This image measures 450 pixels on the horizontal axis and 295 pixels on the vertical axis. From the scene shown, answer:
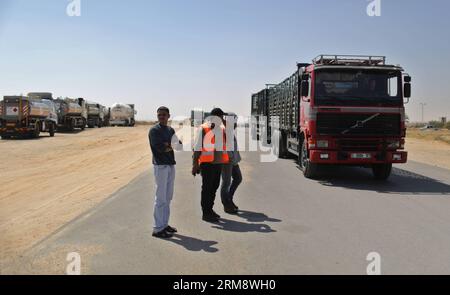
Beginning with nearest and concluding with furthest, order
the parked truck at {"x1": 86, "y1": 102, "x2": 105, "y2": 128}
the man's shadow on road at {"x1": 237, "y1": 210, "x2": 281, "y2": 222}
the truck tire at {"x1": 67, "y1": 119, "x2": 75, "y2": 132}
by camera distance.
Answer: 1. the man's shadow on road at {"x1": 237, "y1": 210, "x2": 281, "y2": 222}
2. the truck tire at {"x1": 67, "y1": 119, "x2": 75, "y2": 132}
3. the parked truck at {"x1": 86, "y1": 102, "x2": 105, "y2": 128}

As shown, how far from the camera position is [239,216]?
750 centimetres

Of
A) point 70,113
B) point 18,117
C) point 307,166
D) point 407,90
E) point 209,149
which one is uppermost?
point 70,113

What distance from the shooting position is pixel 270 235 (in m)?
6.24

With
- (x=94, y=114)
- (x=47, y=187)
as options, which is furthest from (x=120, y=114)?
(x=47, y=187)

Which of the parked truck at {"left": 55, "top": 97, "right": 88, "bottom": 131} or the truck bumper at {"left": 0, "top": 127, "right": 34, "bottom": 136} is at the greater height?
the parked truck at {"left": 55, "top": 97, "right": 88, "bottom": 131}

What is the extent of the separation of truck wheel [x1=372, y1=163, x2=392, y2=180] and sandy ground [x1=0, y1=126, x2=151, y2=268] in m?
6.80

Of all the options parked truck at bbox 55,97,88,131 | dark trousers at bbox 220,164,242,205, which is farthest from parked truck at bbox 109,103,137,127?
dark trousers at bbox 220,164,242,205

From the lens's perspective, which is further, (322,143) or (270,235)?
(322,143)

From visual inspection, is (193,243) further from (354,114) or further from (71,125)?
(71,125)

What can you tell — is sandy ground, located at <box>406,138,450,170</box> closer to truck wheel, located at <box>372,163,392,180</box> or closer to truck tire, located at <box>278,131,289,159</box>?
truck wheel, located at <box>372,163,392,180</box>

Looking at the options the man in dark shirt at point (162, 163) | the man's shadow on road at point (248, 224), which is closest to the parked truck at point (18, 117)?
the man's shadow on road at point (248, 224)

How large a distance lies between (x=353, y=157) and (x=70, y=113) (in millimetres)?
36335

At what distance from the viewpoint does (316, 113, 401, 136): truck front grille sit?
11086mm
